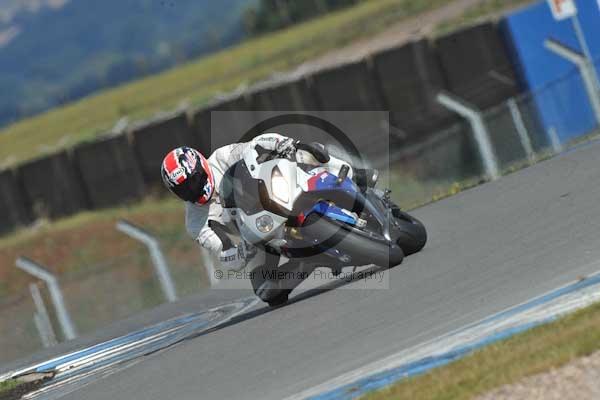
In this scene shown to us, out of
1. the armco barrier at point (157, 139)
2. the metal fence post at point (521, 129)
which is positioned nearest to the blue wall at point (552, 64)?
the metal fence post at point (521, 129)

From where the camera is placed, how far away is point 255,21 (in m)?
103

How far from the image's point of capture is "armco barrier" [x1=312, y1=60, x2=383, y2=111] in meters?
26.7

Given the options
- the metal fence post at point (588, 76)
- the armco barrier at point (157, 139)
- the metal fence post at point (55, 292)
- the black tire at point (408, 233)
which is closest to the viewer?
the black tire at point (408, 233)

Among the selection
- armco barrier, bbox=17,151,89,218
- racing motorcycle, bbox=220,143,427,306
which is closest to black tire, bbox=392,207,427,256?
racing motorcycle, bbox=220,143,427,306

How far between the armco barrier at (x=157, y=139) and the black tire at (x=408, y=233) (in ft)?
53.5

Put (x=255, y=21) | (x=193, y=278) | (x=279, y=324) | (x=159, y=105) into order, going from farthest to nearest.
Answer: (x=255, y=21) → (x=159, y=105) → (x=193, y=278) → (x=279, y=324)

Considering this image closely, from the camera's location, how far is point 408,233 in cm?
1123

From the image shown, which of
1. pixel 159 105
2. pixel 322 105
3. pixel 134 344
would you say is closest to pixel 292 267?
pixel 134 344

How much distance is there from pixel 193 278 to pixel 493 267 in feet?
28.9

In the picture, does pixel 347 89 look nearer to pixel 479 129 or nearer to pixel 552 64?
pixel 552 64

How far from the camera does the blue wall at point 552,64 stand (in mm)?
19531

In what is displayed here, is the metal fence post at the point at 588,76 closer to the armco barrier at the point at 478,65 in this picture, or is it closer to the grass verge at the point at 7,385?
the armco barrier at the point at 478,65

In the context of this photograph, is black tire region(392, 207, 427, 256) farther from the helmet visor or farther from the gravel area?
the gravel area

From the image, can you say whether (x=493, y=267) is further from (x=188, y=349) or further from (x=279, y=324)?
(x=188, y=349)
